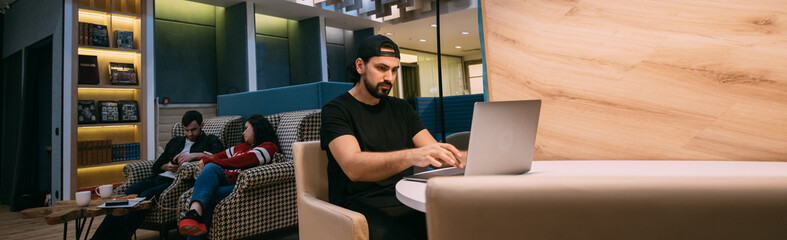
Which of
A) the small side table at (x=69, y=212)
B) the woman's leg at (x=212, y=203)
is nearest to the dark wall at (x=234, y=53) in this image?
the woman's leg at (x=212, y=203)

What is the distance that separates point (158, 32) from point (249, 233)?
15.3 ft

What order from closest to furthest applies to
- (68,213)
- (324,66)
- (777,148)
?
(777,148), (68,213), (324,66)

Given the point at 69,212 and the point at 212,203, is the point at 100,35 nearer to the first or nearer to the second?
the point at 69,212

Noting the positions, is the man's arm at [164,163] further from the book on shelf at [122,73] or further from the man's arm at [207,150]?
the book on shelf at [122,73]

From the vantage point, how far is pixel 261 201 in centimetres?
246

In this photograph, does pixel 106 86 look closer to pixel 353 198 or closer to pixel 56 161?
pixel 56 161

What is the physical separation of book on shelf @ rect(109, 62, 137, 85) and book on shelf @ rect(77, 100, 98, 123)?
324 mm

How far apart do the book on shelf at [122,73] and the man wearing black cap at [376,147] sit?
4.26 meters

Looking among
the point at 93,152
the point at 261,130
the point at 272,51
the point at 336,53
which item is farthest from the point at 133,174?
the point at 336,53

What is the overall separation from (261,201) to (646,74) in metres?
2.01

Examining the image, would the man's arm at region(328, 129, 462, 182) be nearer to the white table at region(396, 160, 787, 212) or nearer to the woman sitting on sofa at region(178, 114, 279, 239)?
the white table at region(396, 160, 787, 212)

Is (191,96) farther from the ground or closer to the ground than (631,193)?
farther from the ground

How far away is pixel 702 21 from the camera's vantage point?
1219 mm

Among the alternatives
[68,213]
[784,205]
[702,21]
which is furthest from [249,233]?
[784,205]
